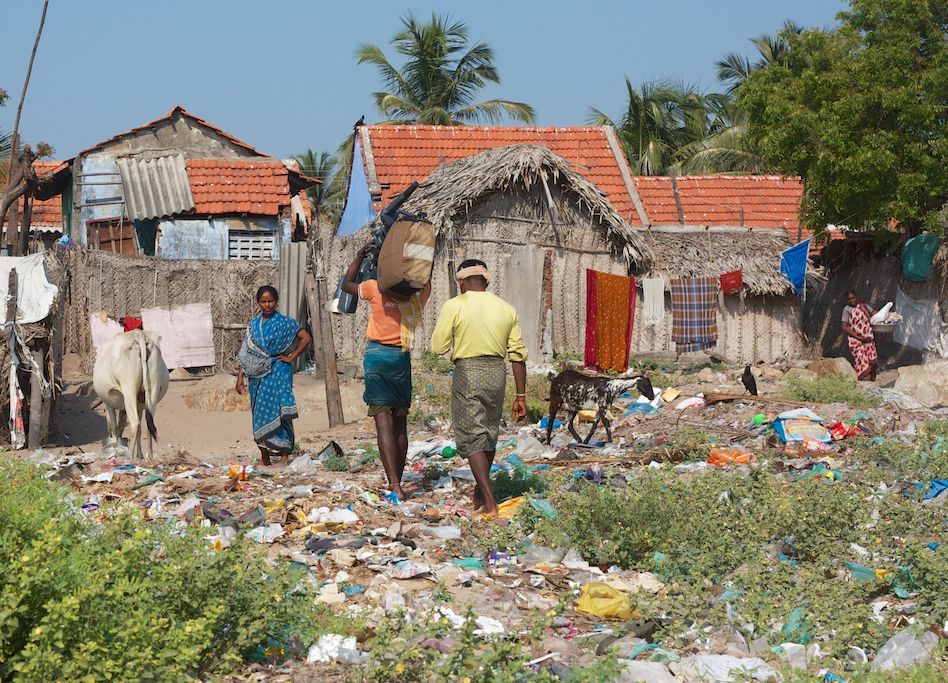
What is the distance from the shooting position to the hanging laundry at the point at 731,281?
18.7 metres

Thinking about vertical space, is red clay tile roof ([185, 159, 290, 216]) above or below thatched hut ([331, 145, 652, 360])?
above

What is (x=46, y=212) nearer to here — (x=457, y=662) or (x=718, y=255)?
(x=718, y=255)

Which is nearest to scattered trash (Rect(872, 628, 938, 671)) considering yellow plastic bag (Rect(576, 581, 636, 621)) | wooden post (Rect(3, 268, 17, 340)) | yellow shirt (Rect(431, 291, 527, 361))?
yellow plastic bag (Rect(576, 581, 636, 621))

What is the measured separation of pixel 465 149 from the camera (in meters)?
22.2

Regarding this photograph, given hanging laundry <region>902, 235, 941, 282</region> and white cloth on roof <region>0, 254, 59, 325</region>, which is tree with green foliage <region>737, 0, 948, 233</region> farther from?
white cloth on roof <region>0, 254, 59, 325</region>

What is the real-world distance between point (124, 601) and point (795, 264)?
16766mm

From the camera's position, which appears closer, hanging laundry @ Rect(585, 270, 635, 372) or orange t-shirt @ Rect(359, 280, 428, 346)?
orange t-shirt @ Rect(359, 280, 428, 346)

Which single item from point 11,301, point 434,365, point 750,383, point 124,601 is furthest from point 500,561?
point 434,365

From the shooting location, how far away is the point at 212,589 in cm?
418

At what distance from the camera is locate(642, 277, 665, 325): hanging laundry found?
18.0 metres

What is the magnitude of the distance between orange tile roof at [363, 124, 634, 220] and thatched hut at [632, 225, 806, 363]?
1.90 metres

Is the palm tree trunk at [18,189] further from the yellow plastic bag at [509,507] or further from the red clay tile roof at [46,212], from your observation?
the red clay tile roof at [46,212]

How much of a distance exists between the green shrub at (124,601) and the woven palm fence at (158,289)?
1317 cm

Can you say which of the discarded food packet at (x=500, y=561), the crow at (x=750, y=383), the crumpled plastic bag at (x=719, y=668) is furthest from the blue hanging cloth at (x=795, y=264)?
the crumpled plastic bag at (x=719, y=668)
